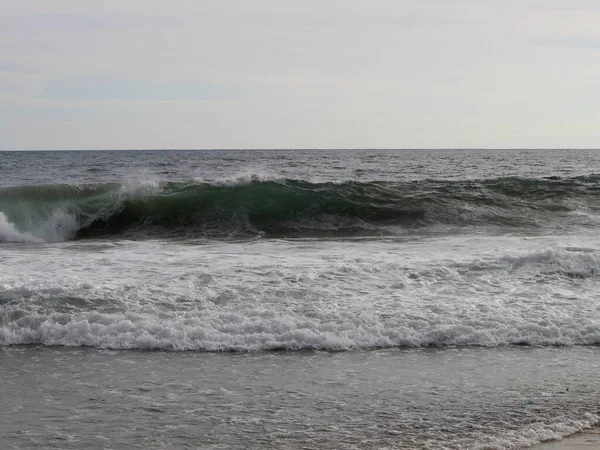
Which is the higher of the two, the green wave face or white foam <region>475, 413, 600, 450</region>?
the green wave face

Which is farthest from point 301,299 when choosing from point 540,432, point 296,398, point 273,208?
point 273,208

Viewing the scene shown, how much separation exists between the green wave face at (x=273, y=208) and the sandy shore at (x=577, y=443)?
10110 millimetres

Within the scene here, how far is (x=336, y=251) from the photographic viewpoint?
11031mm

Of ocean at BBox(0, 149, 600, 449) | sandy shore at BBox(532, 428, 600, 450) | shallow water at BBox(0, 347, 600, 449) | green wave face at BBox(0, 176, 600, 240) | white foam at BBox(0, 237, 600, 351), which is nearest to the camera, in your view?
sandy shore at BBox(532, 428, 600, 450)

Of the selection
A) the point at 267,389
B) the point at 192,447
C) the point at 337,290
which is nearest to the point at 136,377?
the point at 267,389

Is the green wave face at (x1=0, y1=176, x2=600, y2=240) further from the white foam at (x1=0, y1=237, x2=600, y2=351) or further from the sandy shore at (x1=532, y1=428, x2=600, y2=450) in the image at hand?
the sandy shore at (x1=532, y1=428, x2=600, y2=450)

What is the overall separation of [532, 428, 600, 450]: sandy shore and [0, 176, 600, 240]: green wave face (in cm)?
1011

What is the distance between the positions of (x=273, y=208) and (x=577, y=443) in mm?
12294

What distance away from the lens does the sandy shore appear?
14.5ft

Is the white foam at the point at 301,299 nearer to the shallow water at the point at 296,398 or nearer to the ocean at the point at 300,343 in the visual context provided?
the ocean at the point at 300,343

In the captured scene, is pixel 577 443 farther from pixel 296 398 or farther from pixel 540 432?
pixel 296 398

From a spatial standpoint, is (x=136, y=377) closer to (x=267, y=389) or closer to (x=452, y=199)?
(x=267, y=389)

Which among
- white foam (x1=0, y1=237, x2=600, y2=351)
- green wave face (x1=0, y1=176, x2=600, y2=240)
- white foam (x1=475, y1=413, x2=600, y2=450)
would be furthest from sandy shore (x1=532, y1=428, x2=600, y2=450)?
green wave face (x1=0, y1=176, x2=600, y2=240)

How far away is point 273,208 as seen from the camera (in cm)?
1641
